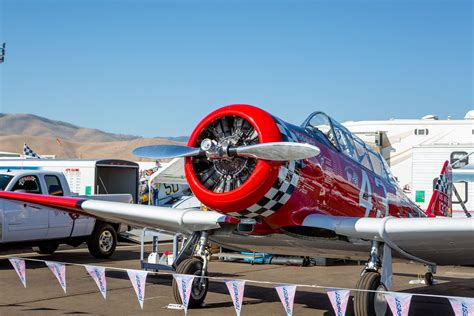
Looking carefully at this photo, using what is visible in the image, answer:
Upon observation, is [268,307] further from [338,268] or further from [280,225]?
[338,268]

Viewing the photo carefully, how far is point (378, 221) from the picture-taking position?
7930 mm

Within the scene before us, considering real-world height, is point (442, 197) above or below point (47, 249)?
above

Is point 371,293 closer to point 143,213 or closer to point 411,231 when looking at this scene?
point 411,231

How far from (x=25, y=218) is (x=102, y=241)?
2.24m

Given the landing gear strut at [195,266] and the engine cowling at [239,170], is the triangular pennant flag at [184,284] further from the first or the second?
the engine cowling at [239,170]

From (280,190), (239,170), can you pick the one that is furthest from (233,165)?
(280,190)

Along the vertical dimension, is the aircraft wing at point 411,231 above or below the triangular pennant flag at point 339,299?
above

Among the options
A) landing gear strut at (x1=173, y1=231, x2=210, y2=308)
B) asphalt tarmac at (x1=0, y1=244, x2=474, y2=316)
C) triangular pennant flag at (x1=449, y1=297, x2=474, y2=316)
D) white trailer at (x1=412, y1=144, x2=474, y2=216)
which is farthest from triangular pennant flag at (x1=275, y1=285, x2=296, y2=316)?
white trailer at (x1=412, y1=144, x2=474, y2=216)

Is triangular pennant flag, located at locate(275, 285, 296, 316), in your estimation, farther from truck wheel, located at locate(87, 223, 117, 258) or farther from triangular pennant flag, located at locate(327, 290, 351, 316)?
truck wheel, located at locate(87, 223, 117, 258)

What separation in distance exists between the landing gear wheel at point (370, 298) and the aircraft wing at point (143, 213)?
5.87 ft

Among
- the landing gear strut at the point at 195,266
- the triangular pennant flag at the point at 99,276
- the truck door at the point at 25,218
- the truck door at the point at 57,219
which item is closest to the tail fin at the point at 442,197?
the landing gear strut at the point at 195,266

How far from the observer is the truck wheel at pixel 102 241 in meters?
14.5

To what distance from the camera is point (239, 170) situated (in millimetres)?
7734

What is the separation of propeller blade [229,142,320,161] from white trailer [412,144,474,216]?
34.7 ft
